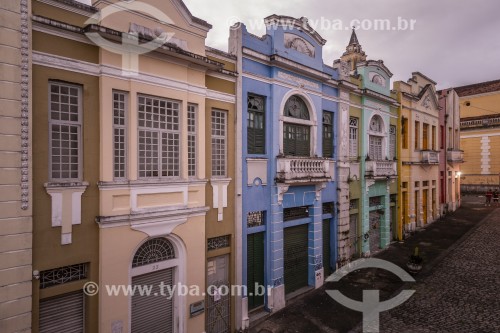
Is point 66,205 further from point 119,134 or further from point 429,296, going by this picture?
point 429,296

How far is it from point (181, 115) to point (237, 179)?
2966mm

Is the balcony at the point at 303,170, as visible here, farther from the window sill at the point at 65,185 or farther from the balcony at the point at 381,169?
the window sill at the point at 65,185

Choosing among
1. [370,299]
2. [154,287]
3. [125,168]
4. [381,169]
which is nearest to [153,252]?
[154,287]

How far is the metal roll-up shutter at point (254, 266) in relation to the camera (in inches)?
432

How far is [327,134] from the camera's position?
1442 centimetres

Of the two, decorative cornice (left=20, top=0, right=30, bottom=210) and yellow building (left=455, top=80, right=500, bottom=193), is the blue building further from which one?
yellow building (left=455, top=80, right=500, bottom=193)

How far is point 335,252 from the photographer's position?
14.5 meters

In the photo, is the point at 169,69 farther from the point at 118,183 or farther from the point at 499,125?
the point at 499,125

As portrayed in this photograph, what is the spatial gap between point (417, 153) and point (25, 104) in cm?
2278

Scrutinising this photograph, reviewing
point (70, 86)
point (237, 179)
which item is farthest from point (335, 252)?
point (70, 86)

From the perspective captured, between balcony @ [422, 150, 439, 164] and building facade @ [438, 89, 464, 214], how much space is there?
10.5 feet

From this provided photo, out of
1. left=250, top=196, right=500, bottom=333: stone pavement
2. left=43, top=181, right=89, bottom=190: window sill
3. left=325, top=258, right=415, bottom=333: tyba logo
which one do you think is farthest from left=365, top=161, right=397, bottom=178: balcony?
left=43, top=181, right=89, bottom=190: window sill

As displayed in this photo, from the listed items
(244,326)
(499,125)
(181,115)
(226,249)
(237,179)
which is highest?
(499,125)

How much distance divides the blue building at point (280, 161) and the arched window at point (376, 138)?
4950mm
